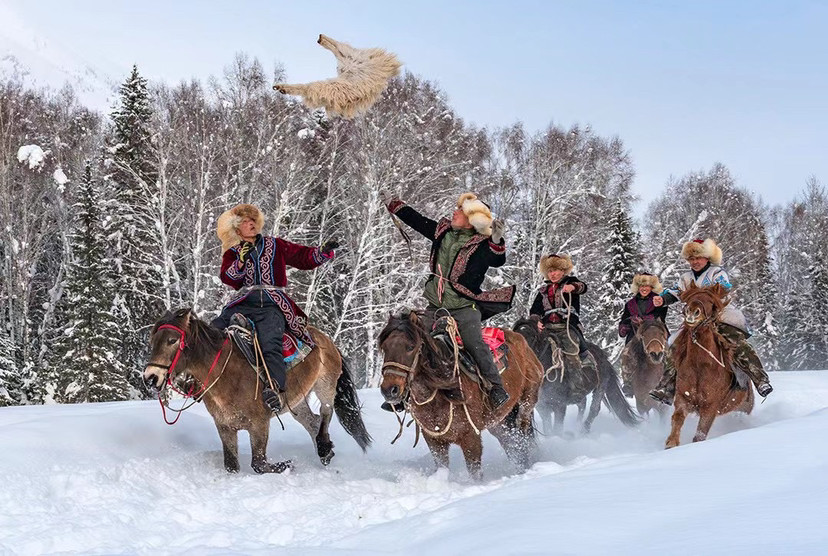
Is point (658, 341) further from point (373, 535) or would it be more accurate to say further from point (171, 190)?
point (171, 190)

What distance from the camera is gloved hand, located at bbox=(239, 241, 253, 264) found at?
6414 mm

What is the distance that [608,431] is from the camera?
9383mm

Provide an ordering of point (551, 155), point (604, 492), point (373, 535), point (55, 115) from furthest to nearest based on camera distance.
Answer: point (55, 115) → point (551, 155) → point (373, 535) → point (604, 492)

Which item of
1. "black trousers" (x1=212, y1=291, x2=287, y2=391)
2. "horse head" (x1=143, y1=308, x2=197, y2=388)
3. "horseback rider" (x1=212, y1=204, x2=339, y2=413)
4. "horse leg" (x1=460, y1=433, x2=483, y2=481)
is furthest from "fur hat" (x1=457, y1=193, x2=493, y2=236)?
"horse head" (x1=143, y1=308, x2=197, y2=388)

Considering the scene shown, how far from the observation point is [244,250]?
6.45 m

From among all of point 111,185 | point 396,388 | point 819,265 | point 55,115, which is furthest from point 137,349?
point 819,265

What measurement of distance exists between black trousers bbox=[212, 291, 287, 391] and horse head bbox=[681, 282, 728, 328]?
12.7ft

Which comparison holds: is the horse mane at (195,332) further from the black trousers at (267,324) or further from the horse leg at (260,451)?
the horse leg at (260,451)

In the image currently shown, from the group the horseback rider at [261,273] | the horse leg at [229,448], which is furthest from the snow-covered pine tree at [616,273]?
the horse leg at [229,448]

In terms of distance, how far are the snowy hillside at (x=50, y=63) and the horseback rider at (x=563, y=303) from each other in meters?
66.7

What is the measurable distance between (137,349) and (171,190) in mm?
5993

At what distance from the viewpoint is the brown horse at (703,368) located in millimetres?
6457

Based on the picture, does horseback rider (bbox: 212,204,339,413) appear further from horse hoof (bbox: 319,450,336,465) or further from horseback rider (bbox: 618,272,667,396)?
horseback rider (bbox: 618,272,667,396)

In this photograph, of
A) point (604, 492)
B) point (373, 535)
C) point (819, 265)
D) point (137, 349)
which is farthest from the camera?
point (819, 265)
